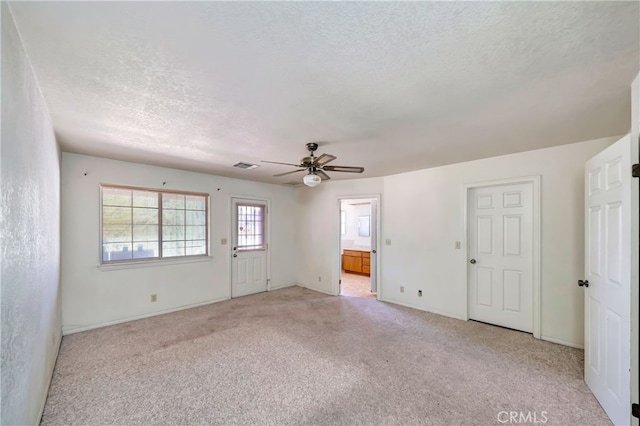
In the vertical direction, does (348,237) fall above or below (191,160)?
below

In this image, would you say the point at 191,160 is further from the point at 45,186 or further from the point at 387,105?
the point at 387,105

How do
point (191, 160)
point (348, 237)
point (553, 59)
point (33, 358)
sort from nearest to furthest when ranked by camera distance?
point (553, 59)
point (33, 358)
point (191, 160)
point (348, 237)

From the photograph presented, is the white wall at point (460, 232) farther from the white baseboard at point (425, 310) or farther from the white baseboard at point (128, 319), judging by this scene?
the white baseboard at point (128, 319)

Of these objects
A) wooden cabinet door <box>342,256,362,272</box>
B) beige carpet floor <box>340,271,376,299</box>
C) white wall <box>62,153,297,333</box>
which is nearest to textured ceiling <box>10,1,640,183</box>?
white wall <box>62,153,297,333</box>

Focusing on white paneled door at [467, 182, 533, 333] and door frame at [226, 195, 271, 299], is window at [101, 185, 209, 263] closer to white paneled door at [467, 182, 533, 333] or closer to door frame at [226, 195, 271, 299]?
door frame at [226, 195, 271, 299]

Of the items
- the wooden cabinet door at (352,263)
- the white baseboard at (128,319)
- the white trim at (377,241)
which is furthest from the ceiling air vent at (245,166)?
the wooden cabinet door at (352,263)

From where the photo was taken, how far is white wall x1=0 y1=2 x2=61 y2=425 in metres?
1.19

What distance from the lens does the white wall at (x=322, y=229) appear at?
5.40 meters

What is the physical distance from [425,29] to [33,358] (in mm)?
3023

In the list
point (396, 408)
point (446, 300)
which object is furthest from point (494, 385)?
point (446, 300)

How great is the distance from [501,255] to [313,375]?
10.0ft

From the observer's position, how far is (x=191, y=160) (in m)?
3.85

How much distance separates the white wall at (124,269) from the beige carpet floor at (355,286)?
2.47 metres

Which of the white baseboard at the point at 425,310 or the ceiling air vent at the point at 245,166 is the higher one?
the ceiling air vent at the point at 245,166
